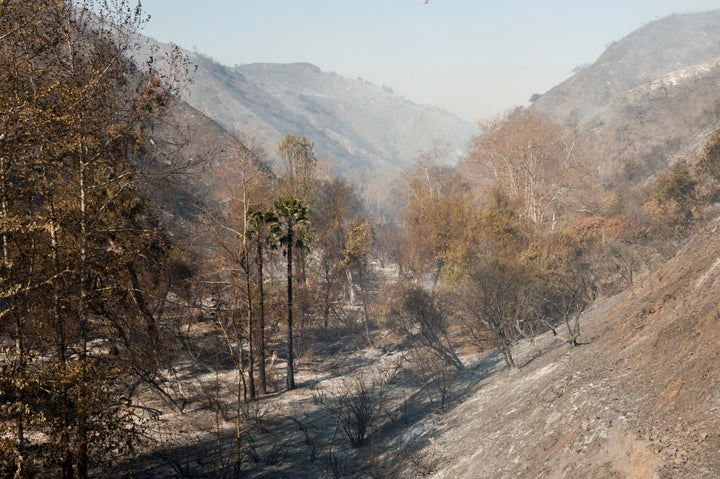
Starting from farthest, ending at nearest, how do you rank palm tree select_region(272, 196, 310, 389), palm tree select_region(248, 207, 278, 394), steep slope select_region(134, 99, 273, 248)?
1. palm tree select_region(272, 196, 310, 389)
2. palm tree select_region(248, 207, 278, 394)
3. steep slope select_region(134, 99, 273, 248)

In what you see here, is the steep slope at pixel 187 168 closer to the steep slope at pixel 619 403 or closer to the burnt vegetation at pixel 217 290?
the burnt vegetation at pixel 217 290

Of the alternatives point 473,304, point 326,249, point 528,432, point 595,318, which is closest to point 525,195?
point 326,249

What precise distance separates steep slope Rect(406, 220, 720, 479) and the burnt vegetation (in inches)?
52.2

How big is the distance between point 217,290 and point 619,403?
1725 cm

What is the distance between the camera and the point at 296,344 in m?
30.1

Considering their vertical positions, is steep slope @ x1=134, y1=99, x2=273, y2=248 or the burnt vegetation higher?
steep slope @ x1=134, y1=99, x2=273, y2=248

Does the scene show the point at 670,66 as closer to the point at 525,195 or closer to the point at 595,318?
the point at 525,195

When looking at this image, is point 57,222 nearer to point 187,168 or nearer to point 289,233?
point 187,168

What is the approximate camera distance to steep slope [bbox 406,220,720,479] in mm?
7707

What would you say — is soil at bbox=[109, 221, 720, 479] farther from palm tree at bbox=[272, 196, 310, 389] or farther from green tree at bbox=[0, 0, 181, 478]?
green tree at bbox=[0, 0, 181, 478]

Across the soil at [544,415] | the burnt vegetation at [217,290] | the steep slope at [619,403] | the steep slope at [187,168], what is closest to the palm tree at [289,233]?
the burnt vegetation at [217,290]

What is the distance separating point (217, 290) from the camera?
23.1 meters

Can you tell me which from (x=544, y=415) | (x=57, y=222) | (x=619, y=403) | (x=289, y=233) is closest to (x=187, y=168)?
(x=57, y=222)

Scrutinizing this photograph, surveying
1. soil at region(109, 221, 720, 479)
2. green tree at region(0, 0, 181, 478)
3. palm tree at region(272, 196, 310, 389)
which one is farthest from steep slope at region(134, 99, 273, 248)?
soil at region(109, 221, 720, 479)
